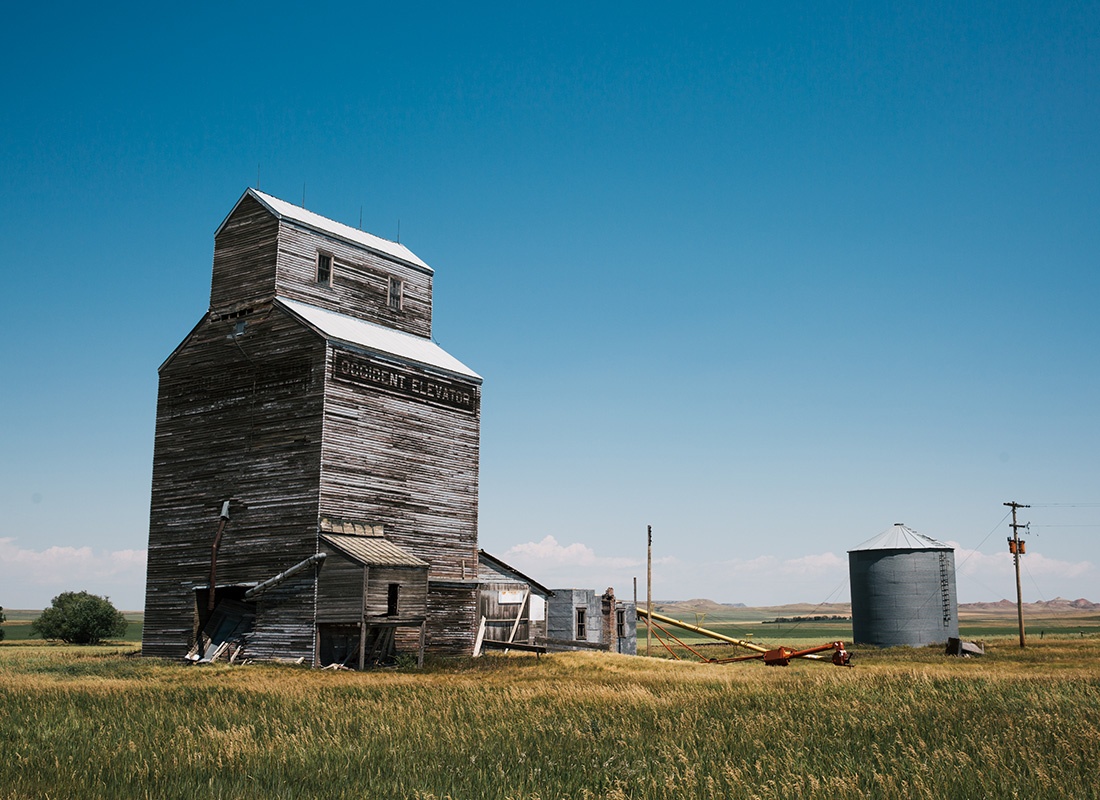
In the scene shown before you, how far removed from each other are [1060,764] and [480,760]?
22.0ft

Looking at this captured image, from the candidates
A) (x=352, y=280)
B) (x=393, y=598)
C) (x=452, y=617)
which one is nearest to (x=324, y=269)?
(x=352, y=280)

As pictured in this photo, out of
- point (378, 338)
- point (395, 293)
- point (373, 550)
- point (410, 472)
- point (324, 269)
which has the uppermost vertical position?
point (324, 269)

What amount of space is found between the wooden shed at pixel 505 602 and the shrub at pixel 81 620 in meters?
37.1

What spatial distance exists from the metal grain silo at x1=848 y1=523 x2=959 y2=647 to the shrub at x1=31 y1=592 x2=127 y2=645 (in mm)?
51697

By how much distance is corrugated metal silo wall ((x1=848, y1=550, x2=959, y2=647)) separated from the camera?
6019 centimetres

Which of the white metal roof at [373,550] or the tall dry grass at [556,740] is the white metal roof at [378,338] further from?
the tall dry grass at [556,740]

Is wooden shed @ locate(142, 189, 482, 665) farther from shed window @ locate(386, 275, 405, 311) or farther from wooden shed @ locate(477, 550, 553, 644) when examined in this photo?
wooden shed @ locate(477, 550, 553, 644)

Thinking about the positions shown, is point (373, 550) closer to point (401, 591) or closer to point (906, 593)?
point (401, 591)

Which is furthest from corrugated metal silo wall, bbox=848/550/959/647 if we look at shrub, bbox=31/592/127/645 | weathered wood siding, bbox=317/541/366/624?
shrub, bbox=31/592/127/645

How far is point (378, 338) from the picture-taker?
121 feet

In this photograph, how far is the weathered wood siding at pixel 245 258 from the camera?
36438 millimetres

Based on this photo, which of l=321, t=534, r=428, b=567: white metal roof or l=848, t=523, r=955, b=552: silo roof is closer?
l=321, t=534, r=428, b=567: white metal roof

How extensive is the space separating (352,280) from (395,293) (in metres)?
2.37

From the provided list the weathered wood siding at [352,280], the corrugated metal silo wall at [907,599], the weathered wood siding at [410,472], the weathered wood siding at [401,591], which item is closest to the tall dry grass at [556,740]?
the weathered wood siding at [401,591]
